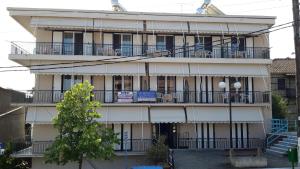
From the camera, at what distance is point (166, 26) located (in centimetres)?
3009

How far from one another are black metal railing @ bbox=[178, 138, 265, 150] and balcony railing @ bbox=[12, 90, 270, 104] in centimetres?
285

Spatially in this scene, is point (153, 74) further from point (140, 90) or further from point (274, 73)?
point (274, 73)

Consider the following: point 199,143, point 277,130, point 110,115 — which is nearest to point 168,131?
point 199,143

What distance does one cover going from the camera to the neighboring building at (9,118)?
3459 centimetres

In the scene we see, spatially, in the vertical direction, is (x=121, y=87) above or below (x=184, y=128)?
above

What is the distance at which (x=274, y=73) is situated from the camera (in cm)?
4591

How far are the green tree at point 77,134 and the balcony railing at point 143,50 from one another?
25.8 feet

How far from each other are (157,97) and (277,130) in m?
9.81

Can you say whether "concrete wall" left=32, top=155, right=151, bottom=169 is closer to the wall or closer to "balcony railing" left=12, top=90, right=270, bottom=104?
"balcony railing" left=12, top=90, right=270, bottom=104

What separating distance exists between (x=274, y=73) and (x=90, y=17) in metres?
24.9

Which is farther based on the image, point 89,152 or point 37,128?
point 37,128

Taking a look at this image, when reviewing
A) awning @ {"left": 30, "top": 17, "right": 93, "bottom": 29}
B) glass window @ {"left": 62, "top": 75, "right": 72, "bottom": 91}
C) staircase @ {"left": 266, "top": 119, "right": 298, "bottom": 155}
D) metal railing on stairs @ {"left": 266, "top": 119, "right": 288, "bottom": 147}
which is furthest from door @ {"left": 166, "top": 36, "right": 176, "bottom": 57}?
staircase @ {"left": 266, "top": 119, "right": 298, "bottom": 155}

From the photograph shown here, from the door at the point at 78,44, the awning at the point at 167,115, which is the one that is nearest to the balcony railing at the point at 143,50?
the door at the point at 78,44

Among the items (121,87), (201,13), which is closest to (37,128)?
(121,87)
